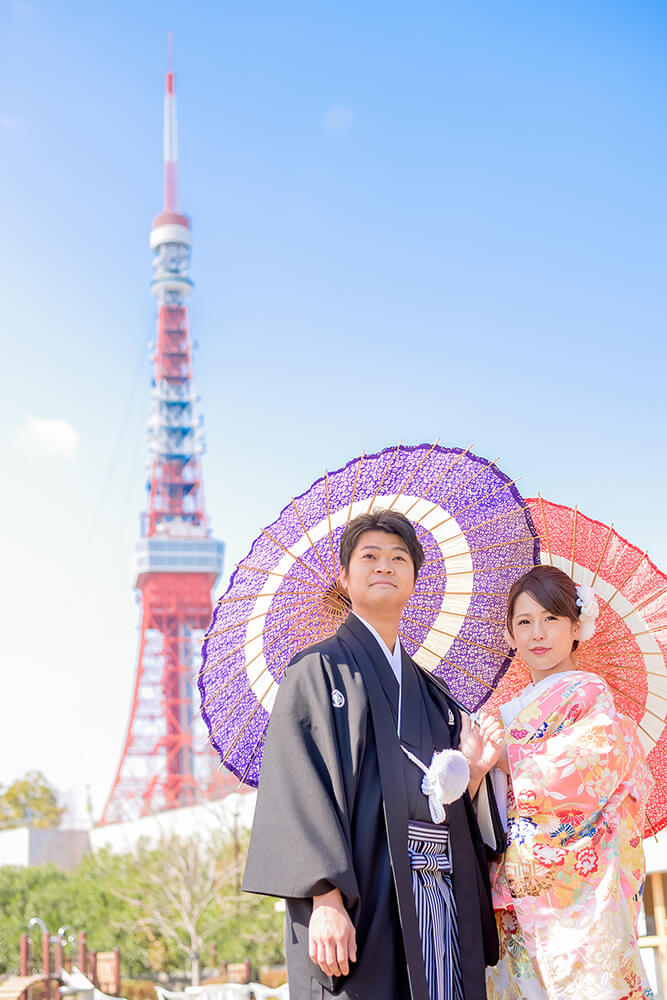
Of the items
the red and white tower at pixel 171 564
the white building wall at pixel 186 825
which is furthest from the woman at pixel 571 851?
the red and white tower at pixel 171 564

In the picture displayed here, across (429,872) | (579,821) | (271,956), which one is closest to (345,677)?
(429,872)

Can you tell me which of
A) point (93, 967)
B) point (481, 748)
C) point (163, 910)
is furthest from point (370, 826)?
point (163, 910)

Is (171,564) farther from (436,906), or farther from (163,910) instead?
(436,906)

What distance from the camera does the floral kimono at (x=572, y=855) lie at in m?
2.28

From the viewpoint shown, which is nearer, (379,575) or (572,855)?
(572,855)

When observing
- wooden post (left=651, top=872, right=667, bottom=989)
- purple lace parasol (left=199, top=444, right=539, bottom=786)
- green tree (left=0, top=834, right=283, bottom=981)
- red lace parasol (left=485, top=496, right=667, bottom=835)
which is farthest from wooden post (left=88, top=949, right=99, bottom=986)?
red lace parasol (left=485, top=496, right=667, bottom=835)

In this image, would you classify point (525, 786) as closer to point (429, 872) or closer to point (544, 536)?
point (429, 872)

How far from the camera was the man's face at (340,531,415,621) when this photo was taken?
250 centimetres

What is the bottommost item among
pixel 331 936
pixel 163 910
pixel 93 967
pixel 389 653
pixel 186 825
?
pixel 93 967

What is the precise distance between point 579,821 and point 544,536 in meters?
0.97

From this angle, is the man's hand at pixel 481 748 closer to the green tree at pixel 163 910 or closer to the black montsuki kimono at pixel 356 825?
the black montsuki kimono at pixel 356 825

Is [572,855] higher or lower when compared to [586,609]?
lower

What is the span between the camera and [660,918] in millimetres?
4828

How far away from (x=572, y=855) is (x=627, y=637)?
2.83 feet
